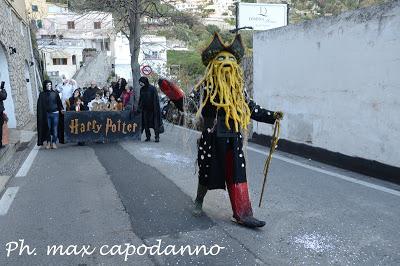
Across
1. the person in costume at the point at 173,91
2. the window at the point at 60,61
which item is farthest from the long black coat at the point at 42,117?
the window at the point at 60,61

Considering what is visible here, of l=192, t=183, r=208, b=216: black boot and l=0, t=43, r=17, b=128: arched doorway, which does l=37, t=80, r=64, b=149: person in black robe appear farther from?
l=192, t=183, r=208, b=216: black boot

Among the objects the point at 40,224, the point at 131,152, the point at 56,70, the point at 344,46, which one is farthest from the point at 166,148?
the point at 56,70

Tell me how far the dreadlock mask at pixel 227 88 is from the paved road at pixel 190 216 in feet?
3.63

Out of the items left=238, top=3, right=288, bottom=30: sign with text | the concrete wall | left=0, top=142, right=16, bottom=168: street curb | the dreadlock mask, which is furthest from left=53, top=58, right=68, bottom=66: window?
the dreadlock mask

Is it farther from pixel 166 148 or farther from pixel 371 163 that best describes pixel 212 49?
pixel 166 148

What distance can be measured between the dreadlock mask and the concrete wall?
9.60 feet

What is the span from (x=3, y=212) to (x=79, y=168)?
2.51 meters

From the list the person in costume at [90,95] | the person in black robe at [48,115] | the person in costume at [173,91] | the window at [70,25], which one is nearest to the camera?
the person in costume at [173,91]

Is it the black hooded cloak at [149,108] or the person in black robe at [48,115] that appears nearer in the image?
the person in black robe at [48,115]

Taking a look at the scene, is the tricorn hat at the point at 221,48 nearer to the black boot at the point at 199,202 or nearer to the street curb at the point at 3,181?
the black boot at the point at 199,202

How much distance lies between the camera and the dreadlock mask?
445 cm

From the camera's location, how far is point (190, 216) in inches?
190

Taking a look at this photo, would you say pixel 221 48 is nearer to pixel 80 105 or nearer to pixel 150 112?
pixel 150 112

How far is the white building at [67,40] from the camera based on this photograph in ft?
173
